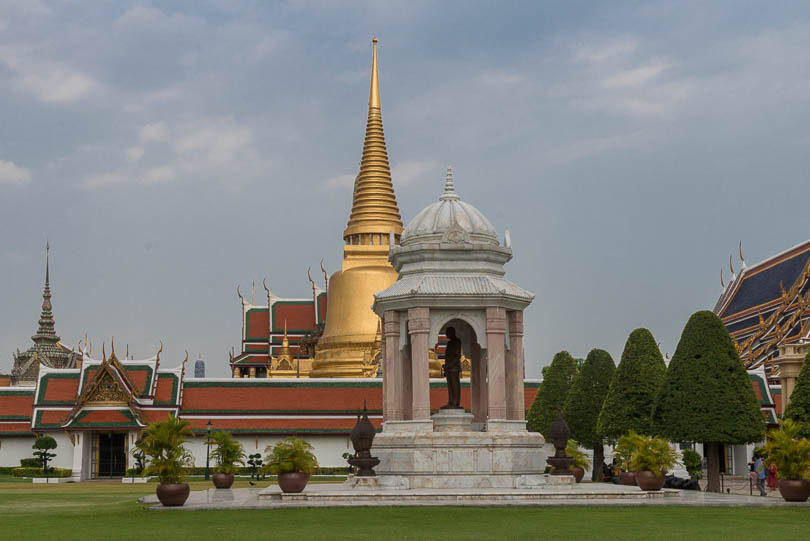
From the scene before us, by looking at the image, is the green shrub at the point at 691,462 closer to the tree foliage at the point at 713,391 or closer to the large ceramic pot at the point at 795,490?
the tree foliage at the point at 713,391

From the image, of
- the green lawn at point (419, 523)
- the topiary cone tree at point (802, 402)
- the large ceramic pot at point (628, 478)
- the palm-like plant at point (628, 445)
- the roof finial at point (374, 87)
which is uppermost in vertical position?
the roof finial at point (374, 87)

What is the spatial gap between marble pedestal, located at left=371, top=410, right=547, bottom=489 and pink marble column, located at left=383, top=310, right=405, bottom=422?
142 centimetres

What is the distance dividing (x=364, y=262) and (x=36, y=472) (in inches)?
962

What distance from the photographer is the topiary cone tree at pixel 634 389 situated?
36000 millimetres

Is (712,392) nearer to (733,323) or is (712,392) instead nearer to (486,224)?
(486,224)

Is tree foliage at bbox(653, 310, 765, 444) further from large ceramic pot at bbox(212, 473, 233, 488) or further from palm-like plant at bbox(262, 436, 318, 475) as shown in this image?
large ceramic pot at bbox(212, 473, 233, 488)

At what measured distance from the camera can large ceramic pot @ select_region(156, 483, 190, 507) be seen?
77.2 feet

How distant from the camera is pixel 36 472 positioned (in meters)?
47.5

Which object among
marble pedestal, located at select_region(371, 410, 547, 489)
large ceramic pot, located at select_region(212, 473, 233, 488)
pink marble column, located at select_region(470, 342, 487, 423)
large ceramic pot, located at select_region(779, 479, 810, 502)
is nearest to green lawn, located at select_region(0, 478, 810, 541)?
large ceramic pot, located at select_region(779, 479, 810, 502)

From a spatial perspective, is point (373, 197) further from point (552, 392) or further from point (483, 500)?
point (483, 500)

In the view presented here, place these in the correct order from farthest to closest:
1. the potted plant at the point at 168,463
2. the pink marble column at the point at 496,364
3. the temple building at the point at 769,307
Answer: the temple building at the point at 769,307 → the pink marble column at the point at 496,364 → the potted plant at the point at 168,463

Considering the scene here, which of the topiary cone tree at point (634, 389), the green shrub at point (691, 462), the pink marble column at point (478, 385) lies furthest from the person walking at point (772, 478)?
the pink marble column at point (478, 385)

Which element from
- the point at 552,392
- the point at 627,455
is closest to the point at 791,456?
the point at 627,455

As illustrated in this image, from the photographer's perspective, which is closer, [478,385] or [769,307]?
[478,385]
